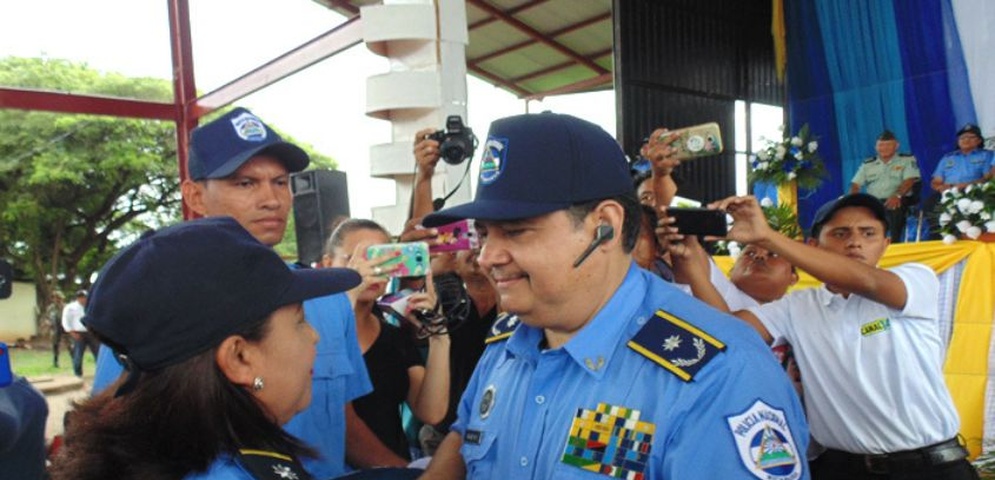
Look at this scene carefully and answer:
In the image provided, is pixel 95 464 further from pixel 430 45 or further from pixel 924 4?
pixel 924 4

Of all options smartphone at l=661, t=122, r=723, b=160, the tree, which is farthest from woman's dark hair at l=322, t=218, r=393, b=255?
the tree

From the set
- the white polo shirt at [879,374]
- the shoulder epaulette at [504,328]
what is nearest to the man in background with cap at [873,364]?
the white polo shirt at [879,374]

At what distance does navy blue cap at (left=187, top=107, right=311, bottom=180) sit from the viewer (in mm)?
2219

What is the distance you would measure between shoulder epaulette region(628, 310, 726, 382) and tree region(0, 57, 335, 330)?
16.0 m

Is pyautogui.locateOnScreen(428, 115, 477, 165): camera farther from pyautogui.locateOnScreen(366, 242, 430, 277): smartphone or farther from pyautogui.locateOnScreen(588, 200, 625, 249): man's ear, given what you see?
pyautogui.locateOnScreen(588, 200, 625, 249): man's ear

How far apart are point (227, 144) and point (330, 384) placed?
761 mm

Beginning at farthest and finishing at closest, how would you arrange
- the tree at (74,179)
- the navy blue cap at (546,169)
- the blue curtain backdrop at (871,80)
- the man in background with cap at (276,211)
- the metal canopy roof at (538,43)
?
the tree at (74,179) → the metal canopy roof at (538,43) → the blue curtain backdrop at (871,80) → the man in background with cap at (276,211) → the navy blue cap at (546,169)

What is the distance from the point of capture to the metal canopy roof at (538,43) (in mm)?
14453

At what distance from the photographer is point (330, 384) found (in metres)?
2.15

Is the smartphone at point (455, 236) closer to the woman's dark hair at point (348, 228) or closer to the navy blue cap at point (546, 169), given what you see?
the woman's dark hair at point (348, 228)

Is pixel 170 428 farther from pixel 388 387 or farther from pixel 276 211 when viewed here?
pixel 388 387

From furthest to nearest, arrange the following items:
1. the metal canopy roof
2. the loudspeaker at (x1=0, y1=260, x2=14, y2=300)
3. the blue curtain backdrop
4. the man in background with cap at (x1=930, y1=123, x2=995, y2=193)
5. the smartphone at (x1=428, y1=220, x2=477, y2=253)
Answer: the metal canopy roof, the blue curtain backdrop, the man in background with cap at (x1=930, y1=123, x2=995, y2=193), the smartphone at (x1=428, y1=220, x2=477, y2=253), the loudspeaker at (x1=0, y1=260, x2=14, y2=300)

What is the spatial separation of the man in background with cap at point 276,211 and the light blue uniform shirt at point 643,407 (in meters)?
0.66

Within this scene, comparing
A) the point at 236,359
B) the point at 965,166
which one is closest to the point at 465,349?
the point at 236,359
